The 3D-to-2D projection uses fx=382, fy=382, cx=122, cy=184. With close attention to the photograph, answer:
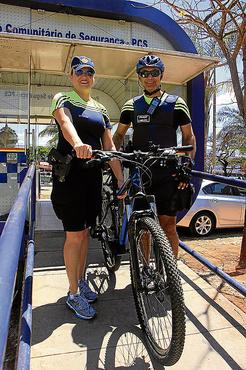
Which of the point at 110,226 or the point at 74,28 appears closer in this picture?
the point at 110,226

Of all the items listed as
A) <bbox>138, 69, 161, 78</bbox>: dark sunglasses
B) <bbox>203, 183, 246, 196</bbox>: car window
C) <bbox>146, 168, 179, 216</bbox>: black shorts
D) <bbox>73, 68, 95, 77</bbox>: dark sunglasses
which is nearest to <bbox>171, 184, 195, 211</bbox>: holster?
<bbox>146, 168, 179, 216</bbox>: black shorts

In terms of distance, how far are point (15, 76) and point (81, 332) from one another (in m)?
5.27

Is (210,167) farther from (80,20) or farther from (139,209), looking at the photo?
(139,209)

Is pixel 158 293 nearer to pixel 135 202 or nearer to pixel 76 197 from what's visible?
pixel 135 202

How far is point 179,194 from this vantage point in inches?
121

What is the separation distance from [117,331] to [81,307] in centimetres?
Answer: 34

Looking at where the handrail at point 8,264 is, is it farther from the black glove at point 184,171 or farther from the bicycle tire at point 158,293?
the black glove at point 184,171

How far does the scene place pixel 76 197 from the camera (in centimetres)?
275

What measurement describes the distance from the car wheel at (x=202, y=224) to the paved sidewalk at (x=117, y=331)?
4607 millimetres

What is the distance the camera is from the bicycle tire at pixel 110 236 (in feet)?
10.8

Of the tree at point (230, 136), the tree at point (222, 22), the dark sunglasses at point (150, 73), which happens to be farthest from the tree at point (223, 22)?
the tree at point (230, 136)

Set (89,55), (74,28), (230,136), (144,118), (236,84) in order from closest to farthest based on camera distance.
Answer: (144,118) < (89,55) < (74,28) < (236,84) < (230,136)

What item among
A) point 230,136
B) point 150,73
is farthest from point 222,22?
point 230,136

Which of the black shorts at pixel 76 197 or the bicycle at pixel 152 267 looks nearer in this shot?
the bicycle at pixel 152 267
